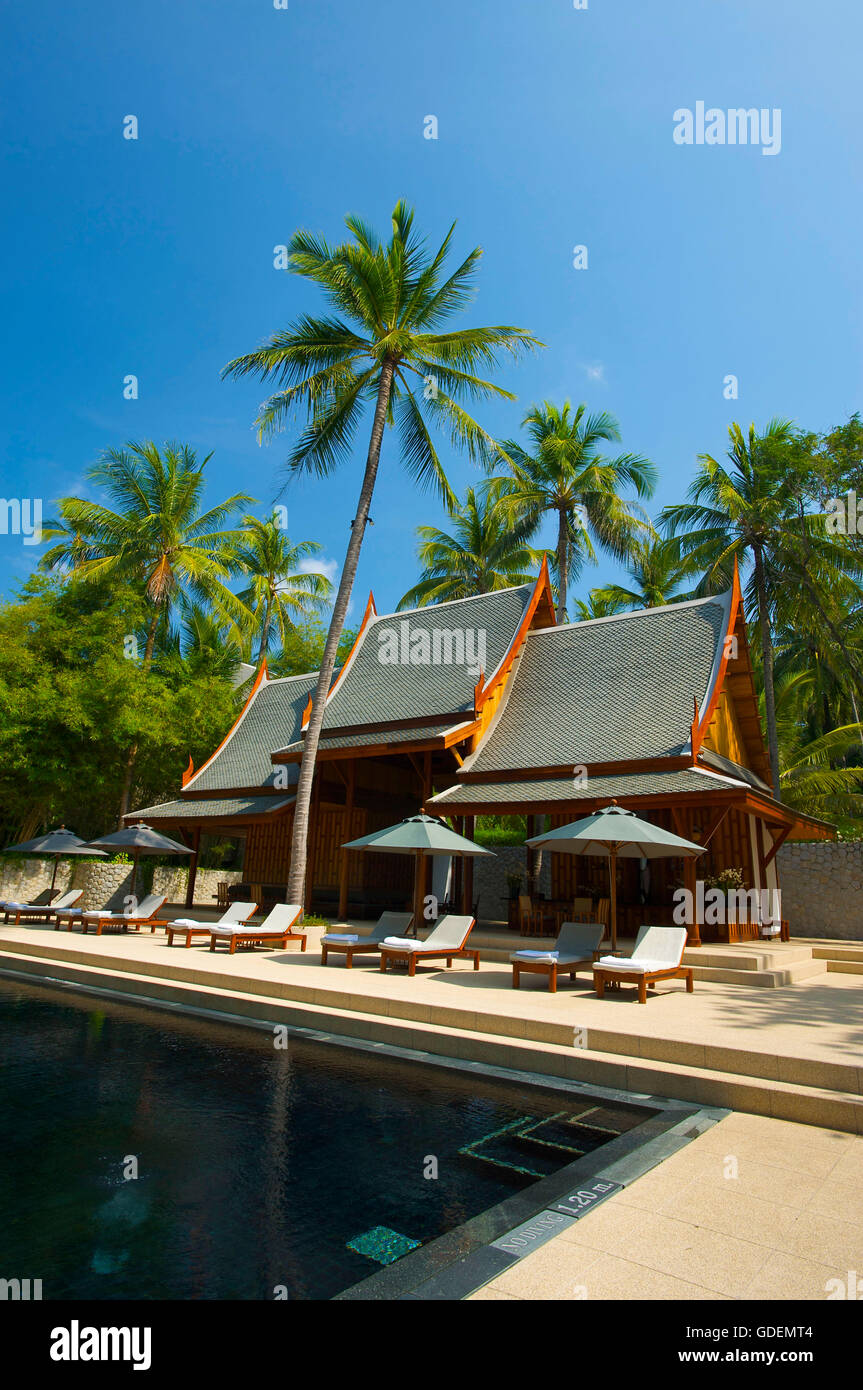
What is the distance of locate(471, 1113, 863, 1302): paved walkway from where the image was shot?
312 cm

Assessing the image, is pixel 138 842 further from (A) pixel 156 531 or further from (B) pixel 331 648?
(A) pixel 156 531

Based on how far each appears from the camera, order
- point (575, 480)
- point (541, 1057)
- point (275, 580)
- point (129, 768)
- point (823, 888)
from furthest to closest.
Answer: point (275, 580) < point (575, 480) < point (129, 768) < point (823, 888) < point (541, 1057)

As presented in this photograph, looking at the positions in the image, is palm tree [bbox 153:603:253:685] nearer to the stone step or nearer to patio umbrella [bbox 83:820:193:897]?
patio umbrella [bbox 83:820:193:897]

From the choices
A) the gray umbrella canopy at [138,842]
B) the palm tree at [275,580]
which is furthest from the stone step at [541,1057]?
the palm tree at [275,580]

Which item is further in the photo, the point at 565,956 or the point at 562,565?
the point at 562,565

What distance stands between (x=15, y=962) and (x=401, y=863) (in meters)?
10.7

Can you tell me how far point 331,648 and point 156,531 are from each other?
13.5 metres

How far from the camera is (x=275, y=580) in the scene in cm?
3531

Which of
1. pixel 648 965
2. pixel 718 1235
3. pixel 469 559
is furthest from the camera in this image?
pixel 469 559

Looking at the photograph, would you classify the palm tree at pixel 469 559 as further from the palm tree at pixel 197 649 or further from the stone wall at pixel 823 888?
the stone wall at pixel 823 888

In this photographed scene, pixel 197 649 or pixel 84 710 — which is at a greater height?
pixel 197 649

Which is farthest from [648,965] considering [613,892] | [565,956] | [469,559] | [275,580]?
[275,580]

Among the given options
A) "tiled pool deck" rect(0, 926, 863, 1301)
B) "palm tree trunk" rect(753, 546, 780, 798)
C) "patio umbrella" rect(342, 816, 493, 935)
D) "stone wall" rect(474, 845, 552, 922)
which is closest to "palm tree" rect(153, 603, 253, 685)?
"stone wall" rect(474, 845, 552, 922)
